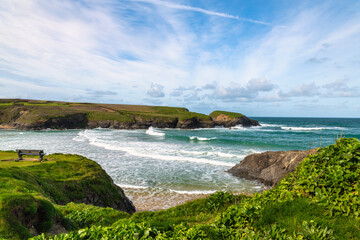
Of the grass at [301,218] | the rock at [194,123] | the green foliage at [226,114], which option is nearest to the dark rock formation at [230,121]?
the green foliage at [226,114]

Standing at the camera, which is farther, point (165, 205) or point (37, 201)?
point (165, 205)

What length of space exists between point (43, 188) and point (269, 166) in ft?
74.0

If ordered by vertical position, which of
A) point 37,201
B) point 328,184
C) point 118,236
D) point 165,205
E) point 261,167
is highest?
point 328,184

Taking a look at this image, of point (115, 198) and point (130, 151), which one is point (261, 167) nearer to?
point (115, 198)

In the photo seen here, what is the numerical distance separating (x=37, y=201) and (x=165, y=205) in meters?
11.2

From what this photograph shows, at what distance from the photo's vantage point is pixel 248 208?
5.32 meters

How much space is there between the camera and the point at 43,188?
38.5ft

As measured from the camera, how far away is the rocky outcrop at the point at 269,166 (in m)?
21.3

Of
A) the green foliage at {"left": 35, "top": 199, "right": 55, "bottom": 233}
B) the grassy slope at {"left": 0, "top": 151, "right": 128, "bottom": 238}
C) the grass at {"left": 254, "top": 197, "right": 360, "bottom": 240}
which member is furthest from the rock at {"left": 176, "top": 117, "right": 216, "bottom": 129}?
the grass at {"left": 254, "top": 197, "right": 360, "bottom": 240}

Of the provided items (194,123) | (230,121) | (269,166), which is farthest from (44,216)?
(230,121)

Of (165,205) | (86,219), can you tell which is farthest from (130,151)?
(86,219)

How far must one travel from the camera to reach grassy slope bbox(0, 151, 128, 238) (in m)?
6.65

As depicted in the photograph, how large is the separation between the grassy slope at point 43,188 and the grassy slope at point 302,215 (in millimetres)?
2932

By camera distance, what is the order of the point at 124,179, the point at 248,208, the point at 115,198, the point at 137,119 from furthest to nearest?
the point at 137,119 < the point at 124,179 < the point at 115,198 < the point at 248,208
